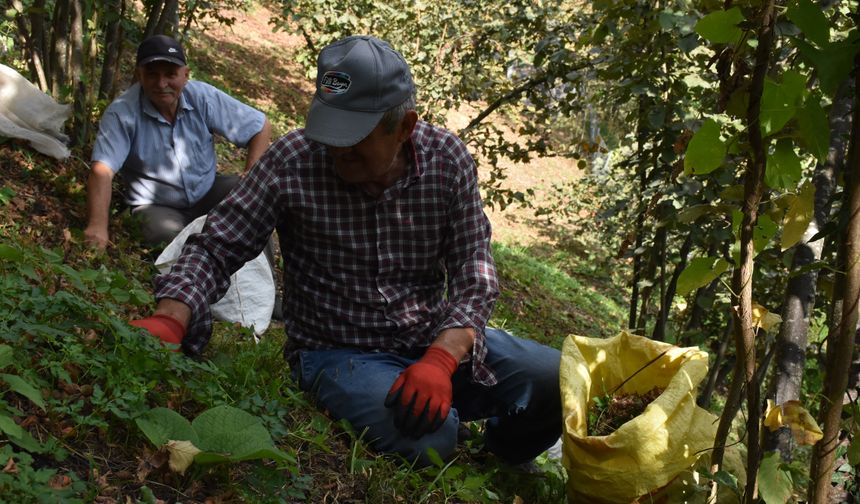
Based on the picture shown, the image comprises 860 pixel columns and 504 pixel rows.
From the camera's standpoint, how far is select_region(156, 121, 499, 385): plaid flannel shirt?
277cm

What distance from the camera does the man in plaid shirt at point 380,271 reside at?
2.55m

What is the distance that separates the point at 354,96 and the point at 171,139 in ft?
9.04

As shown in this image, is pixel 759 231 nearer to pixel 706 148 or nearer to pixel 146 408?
pixel 706 148

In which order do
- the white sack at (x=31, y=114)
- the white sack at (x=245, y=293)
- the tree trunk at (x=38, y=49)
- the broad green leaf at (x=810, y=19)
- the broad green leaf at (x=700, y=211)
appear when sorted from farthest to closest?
Result: the tree trunk at (x=38, y=49), the white sack at (x=31, y=114), the white sack at (x=245, y=293), the broad green leaf at (x=700, y=211), the broad green leaf at (x=810, y=19)

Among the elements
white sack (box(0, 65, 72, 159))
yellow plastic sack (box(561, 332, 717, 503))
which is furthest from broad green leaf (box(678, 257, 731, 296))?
white sack (box(0, 65, 72, 159))

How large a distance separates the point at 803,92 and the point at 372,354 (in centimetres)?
170

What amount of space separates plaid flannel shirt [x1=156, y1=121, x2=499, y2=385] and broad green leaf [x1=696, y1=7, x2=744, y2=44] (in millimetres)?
1309

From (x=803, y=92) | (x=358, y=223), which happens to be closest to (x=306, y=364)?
(x=358, y=223)

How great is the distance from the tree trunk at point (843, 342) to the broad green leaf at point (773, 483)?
111 mm

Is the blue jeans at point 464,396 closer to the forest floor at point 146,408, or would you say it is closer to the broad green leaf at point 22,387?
the forest floor at point 146,408

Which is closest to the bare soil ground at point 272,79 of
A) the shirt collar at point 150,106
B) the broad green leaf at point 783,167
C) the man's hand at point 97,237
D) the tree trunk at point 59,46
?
the tree trunk at point 59,46

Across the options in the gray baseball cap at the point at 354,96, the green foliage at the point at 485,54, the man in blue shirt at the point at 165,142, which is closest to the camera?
the gray baseball cap at the point at 354,96

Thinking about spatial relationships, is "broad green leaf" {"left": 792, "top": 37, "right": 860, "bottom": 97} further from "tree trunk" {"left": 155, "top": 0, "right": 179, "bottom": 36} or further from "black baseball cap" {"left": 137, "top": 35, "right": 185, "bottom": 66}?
"tree trunk" {"left": 155, "top": 0, "right": 179, "bottom": 36}

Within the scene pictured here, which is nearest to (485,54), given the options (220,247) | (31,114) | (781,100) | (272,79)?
(31,114)
